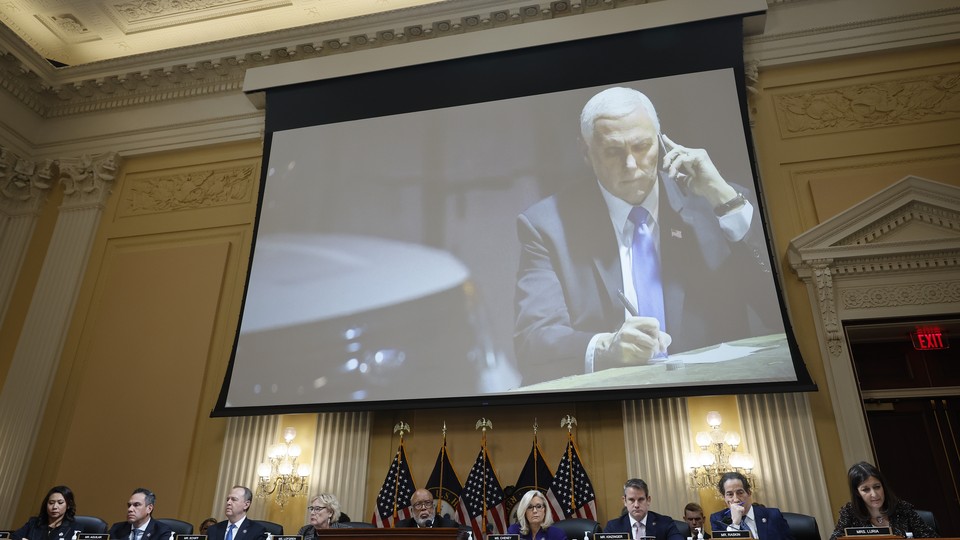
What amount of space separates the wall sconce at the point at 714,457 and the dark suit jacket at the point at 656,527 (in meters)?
1.54

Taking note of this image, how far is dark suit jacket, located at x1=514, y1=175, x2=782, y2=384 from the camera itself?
611cm

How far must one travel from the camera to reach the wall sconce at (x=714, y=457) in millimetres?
5793

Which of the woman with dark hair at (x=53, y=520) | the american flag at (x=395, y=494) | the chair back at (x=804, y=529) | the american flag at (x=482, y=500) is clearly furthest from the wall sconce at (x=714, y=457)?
the woman with dark hair at (x=53, y=520)

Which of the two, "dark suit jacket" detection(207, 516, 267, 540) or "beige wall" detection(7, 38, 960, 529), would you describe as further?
"beige wall" detection(7, 38, 960, 529)

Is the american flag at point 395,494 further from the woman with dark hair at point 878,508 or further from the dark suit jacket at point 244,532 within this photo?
the woman with dark hair at point 878,508

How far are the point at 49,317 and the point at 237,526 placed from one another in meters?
5.05

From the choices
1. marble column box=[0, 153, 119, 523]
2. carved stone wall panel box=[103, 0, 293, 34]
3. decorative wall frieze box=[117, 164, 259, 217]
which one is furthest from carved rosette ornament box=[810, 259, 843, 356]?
marble column box=[0, 153, 119, 523]

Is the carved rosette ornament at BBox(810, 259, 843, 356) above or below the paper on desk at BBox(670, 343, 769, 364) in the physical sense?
above

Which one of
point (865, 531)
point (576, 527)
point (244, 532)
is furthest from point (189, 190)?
point (865, 531)

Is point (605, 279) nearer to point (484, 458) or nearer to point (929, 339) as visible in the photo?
point (484, 458)

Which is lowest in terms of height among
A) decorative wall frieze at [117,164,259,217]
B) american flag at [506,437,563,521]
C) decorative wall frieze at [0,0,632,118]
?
american flag at [506,437,563,521]

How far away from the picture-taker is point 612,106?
7254 mm

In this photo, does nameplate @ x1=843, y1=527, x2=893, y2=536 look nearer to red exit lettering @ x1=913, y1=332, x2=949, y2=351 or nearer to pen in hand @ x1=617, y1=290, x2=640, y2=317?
pen in hand @ x1=617, y1=290, x2=640, y2=317

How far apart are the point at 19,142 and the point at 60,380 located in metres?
3.49
